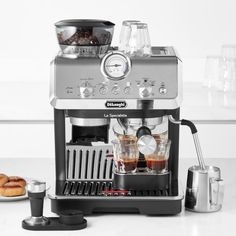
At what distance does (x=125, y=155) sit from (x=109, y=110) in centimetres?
13

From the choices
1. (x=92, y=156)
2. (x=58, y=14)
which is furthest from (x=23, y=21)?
(x=92, y=156)

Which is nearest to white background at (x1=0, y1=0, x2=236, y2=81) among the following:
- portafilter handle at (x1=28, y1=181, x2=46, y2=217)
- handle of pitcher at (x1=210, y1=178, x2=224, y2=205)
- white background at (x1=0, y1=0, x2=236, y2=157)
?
white background at (x1=0, y1=0, x2=236, y2=157)

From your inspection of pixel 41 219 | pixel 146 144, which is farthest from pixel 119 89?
pixel 41 219

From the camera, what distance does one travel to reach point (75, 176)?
238cm

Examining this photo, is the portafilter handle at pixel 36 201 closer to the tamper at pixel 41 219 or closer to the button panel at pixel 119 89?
the tamper at pixel 41 219

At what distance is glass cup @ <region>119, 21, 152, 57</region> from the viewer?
2303 mm

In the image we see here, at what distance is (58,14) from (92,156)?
2481mm

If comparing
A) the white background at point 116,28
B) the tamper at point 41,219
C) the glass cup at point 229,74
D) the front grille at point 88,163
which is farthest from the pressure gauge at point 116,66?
the white background at point 116,28

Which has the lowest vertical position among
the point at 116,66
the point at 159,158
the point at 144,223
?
the point at 144,223

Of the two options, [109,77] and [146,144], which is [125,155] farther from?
[109,77]

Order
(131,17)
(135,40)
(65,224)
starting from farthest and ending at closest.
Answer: (131,17)
(135,40)
(65,224)

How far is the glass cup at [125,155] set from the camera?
2.24 metres

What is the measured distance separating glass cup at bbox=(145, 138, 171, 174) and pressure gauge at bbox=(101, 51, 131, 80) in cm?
21

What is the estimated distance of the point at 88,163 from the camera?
7.91ft
